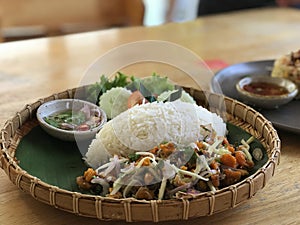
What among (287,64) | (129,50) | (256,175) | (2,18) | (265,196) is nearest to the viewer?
(256,175)

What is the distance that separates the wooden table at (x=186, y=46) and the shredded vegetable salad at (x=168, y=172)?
2.7 inches

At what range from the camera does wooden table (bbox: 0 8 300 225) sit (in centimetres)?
93

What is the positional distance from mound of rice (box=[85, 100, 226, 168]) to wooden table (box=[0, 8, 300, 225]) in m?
0.19

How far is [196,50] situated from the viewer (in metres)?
2.03

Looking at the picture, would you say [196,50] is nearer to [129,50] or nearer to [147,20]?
[129,50]

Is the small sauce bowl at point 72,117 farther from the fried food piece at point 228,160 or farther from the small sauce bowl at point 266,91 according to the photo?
the small sauce bowl at point 266,91

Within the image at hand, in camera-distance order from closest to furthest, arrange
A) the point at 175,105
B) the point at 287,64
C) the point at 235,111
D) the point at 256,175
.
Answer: the point at 256,175, the point at 175,105, the point at 235,111, the point at 287,64

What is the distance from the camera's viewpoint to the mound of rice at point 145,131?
1046 millimetres

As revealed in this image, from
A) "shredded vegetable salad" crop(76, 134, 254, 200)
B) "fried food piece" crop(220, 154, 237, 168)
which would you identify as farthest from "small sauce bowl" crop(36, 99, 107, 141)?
"fried food piece" crop(220, 154, 237, 168)

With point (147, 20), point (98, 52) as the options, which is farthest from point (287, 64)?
point (147, 20)

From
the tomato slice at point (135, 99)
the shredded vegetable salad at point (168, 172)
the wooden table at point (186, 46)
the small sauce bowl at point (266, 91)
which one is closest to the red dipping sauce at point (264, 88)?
the small sauce bowl at point (266, 91)

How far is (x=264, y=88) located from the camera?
1.53m

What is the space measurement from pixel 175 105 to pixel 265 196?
29cm

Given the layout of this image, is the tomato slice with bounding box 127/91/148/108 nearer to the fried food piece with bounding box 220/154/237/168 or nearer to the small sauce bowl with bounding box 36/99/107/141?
the small sauce bowl with bounding box 36/99/107/141
